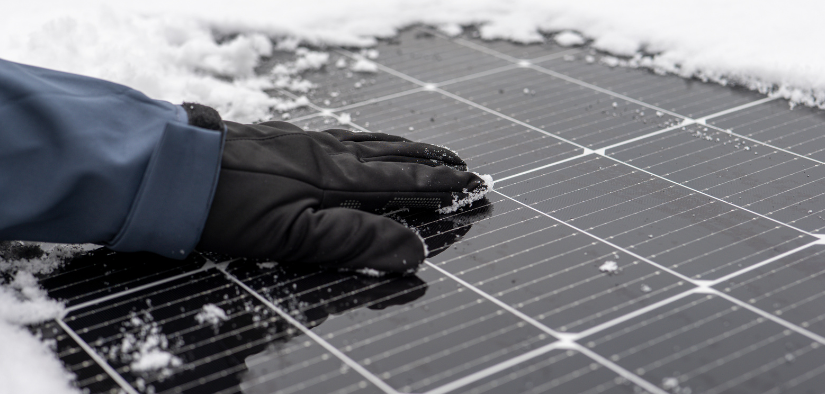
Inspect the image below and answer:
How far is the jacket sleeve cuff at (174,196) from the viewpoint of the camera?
183 centimetres

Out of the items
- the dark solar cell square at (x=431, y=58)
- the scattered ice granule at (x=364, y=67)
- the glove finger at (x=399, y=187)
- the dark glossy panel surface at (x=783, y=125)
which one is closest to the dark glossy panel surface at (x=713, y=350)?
the glove finger at (x=399, y=187)

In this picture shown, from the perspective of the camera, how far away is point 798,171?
2.54 meters

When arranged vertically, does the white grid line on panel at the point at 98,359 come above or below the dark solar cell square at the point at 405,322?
below

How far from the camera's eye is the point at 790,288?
1872 millimetres

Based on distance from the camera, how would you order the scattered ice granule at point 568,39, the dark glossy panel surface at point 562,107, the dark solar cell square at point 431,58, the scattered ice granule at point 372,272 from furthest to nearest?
1. the scattered ice granule at point 568,39
2. the dark solar cell square at point 431,58
3. the dark glossy panel surface at point 562,107
4. the scattered ice granule at point 372,272

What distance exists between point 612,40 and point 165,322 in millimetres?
2802

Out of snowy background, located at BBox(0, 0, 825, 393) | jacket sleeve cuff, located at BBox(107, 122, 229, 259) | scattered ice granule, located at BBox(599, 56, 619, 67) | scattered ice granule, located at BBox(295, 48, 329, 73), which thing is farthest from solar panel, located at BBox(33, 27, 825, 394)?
scattered ice granule, located at BBox(295, 48, 329, 73)

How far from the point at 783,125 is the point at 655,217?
1.02m

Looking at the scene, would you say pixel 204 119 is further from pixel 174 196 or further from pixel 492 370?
pixel 492 370

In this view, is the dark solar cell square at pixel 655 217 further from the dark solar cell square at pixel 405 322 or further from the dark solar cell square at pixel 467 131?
the dark solar cell square at pixel 405 322

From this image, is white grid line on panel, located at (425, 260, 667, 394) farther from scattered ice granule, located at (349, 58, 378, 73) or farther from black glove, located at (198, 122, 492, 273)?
scattered ice granule, located at (349, 58, 378, 73)

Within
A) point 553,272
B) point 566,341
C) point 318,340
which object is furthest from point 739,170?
point 318,340

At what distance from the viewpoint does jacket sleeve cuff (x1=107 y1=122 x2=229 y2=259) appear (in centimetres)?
183

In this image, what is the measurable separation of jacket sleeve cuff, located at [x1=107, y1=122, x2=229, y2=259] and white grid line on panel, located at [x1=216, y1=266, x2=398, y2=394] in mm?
149
